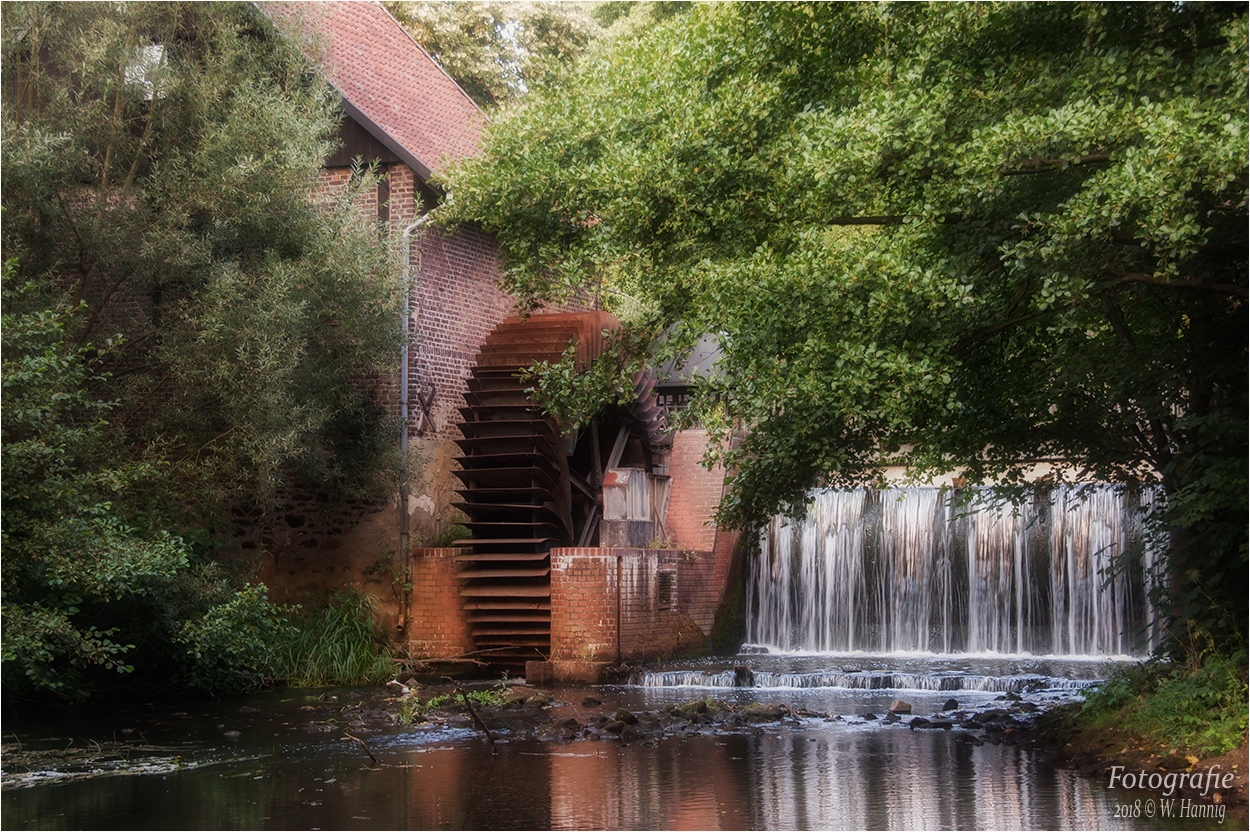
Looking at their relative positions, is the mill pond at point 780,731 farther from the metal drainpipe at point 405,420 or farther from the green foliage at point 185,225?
the green foliage at point 185,225

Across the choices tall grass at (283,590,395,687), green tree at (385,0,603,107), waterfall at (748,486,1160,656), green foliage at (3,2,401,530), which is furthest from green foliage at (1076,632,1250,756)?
green tree at (385,0,603,107)

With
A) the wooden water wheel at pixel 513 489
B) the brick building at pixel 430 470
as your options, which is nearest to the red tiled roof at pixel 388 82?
the brick building at pixel 430 470

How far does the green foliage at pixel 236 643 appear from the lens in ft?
38.3

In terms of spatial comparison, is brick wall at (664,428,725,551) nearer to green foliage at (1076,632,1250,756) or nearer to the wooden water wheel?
the wooden water wheel

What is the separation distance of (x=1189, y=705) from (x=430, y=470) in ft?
33.7

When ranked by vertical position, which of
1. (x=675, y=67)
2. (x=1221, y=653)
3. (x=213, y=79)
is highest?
(x=213, y=79)

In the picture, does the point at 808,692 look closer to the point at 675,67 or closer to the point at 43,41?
the point at 675,67

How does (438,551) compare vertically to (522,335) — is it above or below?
below

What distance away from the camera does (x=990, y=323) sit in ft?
29.4

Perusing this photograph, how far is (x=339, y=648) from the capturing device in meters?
14.9

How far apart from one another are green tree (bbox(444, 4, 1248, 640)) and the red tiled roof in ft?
17.8

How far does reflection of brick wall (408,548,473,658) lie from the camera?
617 inches

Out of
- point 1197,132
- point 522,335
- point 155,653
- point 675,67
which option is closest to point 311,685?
point 155,653

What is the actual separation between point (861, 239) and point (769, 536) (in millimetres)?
10281
